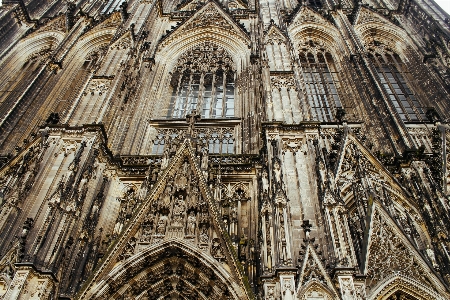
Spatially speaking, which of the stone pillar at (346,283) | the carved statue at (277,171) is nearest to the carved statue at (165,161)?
the carved statue at (277,171)

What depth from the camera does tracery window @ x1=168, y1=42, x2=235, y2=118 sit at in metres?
17.3

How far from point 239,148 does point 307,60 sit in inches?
293

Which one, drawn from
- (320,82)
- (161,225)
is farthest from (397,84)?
(161,225)

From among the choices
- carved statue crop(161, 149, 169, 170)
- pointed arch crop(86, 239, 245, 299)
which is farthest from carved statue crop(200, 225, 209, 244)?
carved statue crop(161, 149, 169, 170)

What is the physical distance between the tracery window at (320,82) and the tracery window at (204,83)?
3.12 m

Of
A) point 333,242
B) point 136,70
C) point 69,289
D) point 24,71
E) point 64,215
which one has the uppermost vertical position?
point 24,71

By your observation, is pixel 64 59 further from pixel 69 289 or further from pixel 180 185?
pixel 69 289

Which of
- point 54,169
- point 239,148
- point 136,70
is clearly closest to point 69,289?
→ point 54,169

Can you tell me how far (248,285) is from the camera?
9.41 m

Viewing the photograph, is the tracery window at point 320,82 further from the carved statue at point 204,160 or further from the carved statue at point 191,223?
the carved statue at point 191,223

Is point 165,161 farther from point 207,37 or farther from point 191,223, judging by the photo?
point 207,37

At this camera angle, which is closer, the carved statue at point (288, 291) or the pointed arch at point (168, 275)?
the carved statue at point (288, 291)

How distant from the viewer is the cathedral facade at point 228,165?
9.73 metres

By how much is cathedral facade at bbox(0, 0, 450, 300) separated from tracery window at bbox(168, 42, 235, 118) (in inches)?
3.3
